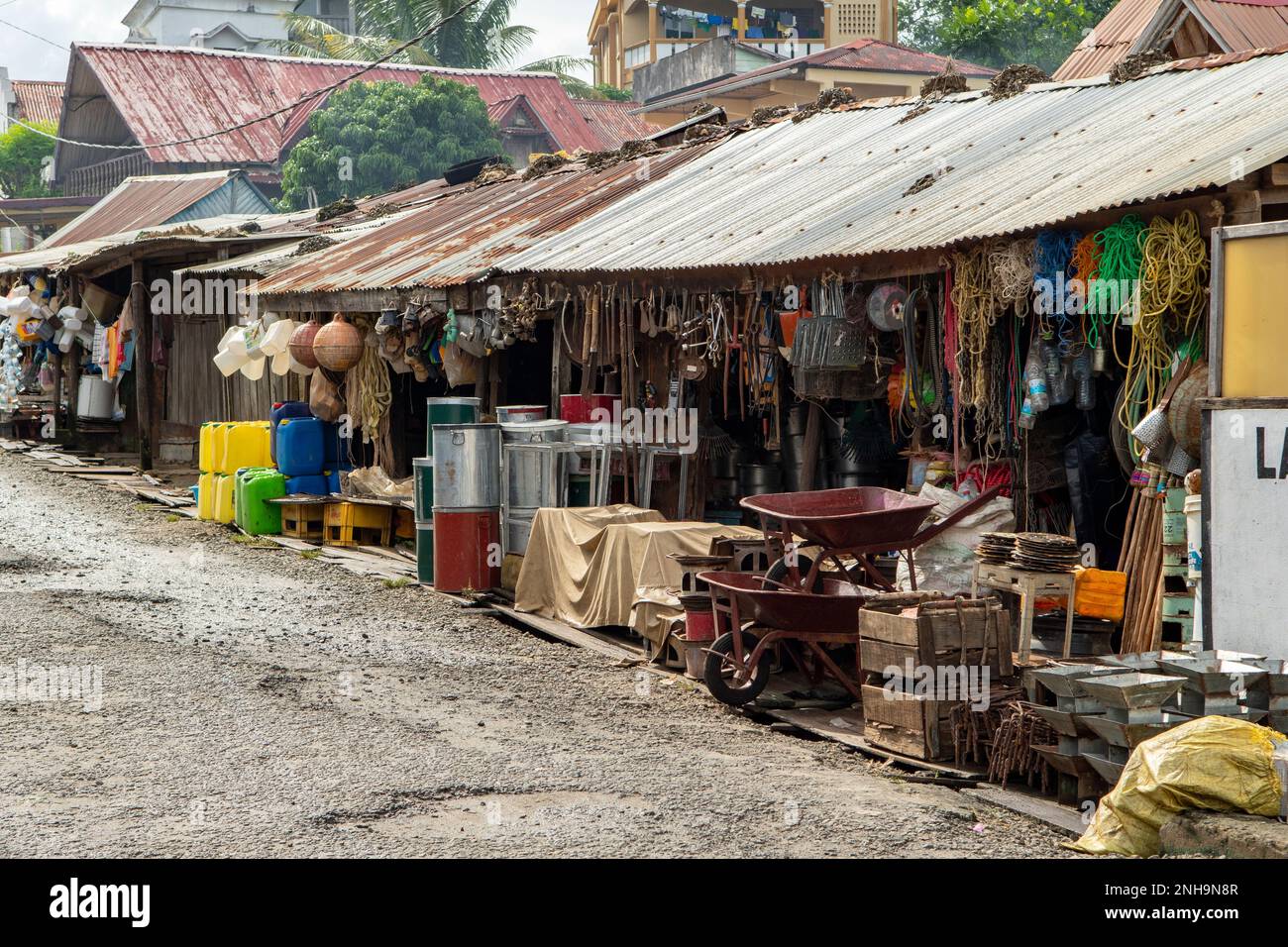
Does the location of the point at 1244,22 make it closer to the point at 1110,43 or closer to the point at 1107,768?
the point at 1110,43

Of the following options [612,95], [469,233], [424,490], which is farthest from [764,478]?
[612,95]

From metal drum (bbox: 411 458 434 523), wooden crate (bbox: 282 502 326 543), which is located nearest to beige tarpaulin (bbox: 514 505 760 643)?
metal drum (bbox: 411 458 434 523)

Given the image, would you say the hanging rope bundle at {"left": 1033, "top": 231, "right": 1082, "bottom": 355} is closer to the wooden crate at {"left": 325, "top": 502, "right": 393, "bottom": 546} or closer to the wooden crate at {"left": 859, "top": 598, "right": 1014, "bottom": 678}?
the wooden crate at {"left": 859, "top": 598, "right": 1014, "bottom": 678}

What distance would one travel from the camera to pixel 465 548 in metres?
14.2

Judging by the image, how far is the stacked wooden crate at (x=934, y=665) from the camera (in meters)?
8.48

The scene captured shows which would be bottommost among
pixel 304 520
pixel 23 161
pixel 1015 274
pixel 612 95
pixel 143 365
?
pixel 304 520

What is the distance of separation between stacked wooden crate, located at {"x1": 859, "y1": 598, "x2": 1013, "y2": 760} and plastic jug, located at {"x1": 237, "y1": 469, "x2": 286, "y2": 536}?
1098 cm

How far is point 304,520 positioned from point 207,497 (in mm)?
1932

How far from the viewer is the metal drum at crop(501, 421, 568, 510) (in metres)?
13.8

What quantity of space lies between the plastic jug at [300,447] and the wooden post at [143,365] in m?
6.68

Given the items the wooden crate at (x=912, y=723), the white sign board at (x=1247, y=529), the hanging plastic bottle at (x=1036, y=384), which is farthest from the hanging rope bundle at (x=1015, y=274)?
the wooden crate at (x=912, y=723)

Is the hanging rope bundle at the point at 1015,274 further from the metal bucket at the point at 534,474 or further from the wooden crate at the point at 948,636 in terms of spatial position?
the metal bucket at the point at 534,474

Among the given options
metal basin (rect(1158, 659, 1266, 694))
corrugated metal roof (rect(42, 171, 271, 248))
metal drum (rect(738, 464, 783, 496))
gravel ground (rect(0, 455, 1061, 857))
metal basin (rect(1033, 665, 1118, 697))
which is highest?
corrugated metal roof (rect(42, 171, 271, 248))

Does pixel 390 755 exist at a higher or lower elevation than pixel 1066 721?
lower
